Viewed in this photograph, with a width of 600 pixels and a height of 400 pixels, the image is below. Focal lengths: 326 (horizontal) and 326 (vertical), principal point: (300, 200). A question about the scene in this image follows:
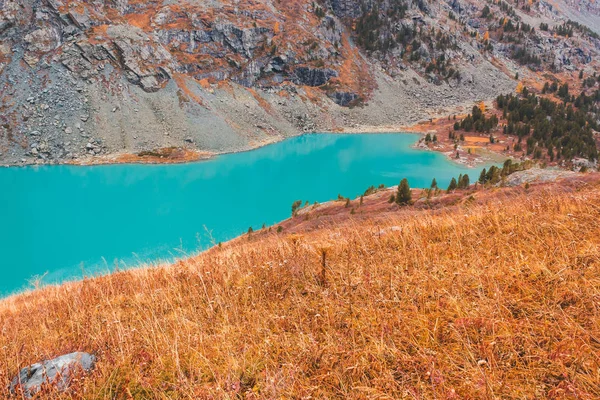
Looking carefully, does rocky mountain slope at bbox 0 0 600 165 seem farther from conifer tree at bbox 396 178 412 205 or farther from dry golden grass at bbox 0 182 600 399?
dry golden grass at bbox 0 182 600 399

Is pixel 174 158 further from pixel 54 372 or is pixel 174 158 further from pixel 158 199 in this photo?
pixel 54 372

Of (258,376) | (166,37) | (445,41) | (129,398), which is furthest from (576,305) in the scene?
(445,41)

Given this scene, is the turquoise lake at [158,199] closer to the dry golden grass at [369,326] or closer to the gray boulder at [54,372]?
the dry golden grass at [369,326]

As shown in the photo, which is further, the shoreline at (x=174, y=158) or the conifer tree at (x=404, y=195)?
the shoreline at (x=174, y=158)

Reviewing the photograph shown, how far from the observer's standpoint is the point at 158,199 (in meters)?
50.0

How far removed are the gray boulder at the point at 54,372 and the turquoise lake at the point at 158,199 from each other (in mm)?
16969

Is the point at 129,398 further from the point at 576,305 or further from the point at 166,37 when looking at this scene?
the point at 166,37

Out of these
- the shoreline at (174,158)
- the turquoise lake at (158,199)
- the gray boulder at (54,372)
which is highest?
the gray boulder at (54,372)

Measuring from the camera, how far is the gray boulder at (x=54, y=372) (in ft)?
10.2

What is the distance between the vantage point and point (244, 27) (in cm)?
11438

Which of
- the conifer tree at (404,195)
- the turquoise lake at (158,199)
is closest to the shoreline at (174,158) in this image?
the turquoise lake at (158,199)

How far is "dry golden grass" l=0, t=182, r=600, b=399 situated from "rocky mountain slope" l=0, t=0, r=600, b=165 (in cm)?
7598

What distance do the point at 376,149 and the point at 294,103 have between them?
121ft

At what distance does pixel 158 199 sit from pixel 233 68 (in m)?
73.0
